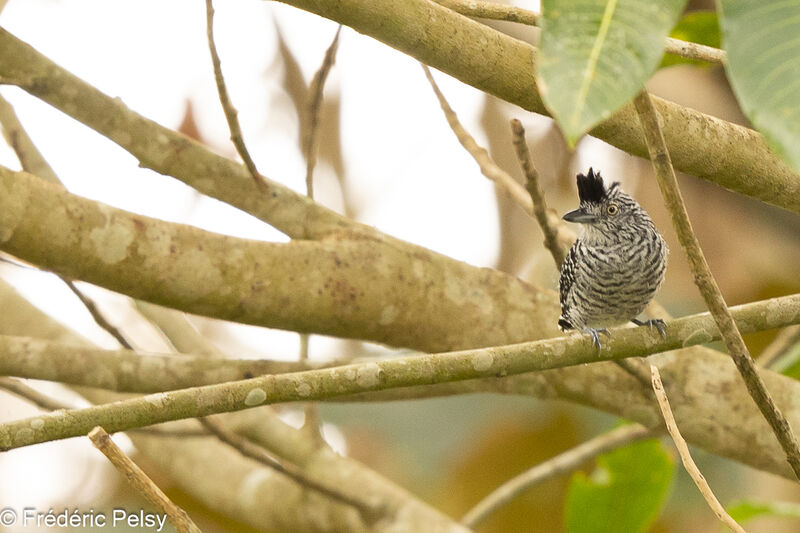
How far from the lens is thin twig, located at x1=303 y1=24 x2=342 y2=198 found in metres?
2.53

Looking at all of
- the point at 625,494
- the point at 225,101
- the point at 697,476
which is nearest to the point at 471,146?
the point at 225,101

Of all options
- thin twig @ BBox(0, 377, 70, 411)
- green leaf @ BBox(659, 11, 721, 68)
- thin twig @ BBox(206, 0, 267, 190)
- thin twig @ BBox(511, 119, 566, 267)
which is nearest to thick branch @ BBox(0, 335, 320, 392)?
thin twig @ BBox(0, 377, 70, 411)

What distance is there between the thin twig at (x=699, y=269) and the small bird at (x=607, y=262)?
3.62 ft

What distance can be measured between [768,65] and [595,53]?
0.17 meters

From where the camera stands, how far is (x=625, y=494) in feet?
9.82

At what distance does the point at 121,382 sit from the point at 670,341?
1404 millimetres

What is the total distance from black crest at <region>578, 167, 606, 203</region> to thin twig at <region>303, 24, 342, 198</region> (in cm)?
84

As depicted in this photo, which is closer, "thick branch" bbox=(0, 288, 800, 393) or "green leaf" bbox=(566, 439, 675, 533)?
"thick branch" bbox=(0, 288, 800, 393)

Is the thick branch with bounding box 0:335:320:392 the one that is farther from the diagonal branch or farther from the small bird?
the small bird

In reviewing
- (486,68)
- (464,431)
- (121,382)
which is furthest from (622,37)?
(464,431)

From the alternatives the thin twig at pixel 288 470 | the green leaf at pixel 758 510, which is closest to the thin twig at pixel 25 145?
the thin twig at pixel 288 470

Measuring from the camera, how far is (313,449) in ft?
10.6

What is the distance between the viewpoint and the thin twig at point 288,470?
2.65m

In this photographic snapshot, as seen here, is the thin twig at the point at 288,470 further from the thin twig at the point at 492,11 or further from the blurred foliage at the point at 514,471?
the blurred foliage at the point at 514,471
